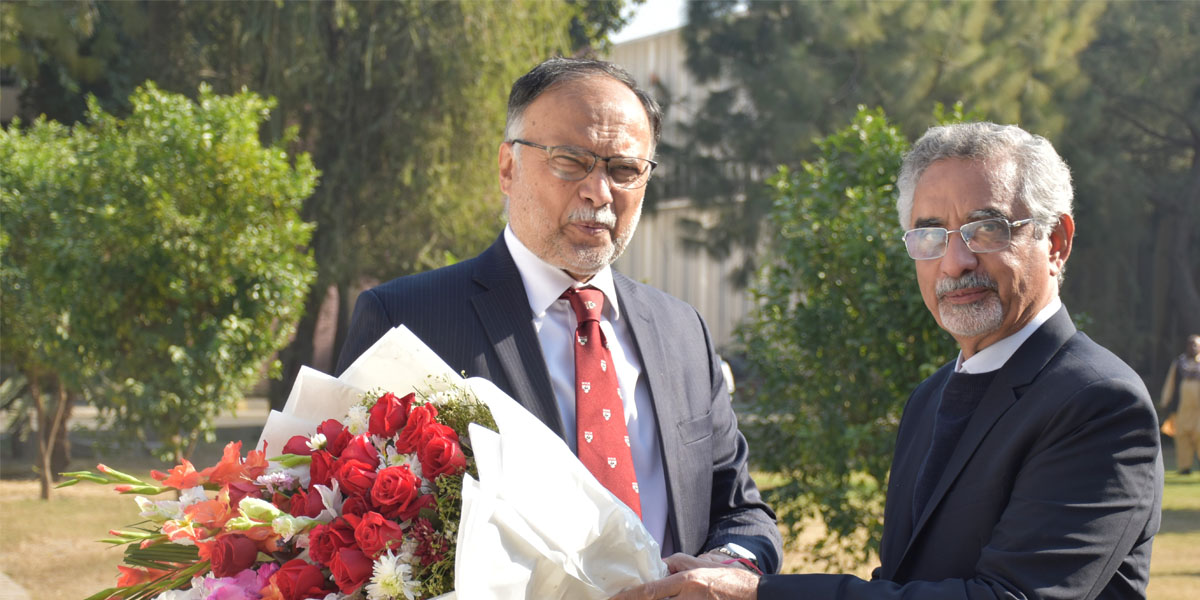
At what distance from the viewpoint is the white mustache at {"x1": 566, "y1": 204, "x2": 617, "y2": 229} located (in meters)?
2.51

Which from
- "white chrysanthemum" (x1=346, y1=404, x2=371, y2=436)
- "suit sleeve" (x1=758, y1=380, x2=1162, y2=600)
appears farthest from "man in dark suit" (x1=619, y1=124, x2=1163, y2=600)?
"white chrysanthemum" (x1=346, y1=404, x2=371, y2=436)

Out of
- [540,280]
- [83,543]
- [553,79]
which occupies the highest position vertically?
[553,79]

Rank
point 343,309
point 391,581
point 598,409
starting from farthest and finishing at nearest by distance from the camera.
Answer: point 343,309 → point 598,409 → point 391,581

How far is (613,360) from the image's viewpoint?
102 inches

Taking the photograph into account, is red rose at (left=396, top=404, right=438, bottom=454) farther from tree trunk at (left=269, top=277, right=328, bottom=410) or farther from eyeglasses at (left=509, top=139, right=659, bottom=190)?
tree trunk at (left=269, top=277, right=328, bottom=410)

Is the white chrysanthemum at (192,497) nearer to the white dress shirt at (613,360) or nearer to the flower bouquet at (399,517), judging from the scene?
the flower bouquet at (399,517)

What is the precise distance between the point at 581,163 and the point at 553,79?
222 millimetres

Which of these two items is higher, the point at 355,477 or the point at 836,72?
the point at 836,72

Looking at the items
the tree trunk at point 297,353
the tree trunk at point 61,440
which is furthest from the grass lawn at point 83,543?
the tree trunk at point 297,353

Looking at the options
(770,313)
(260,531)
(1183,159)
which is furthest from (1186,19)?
(260,531)

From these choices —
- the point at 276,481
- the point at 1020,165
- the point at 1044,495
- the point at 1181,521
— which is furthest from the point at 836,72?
the point at 276,481

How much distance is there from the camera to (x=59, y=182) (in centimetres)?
945

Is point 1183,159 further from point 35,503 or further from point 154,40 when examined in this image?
point 35,503

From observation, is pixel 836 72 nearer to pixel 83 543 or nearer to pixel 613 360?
pixel 83 543
